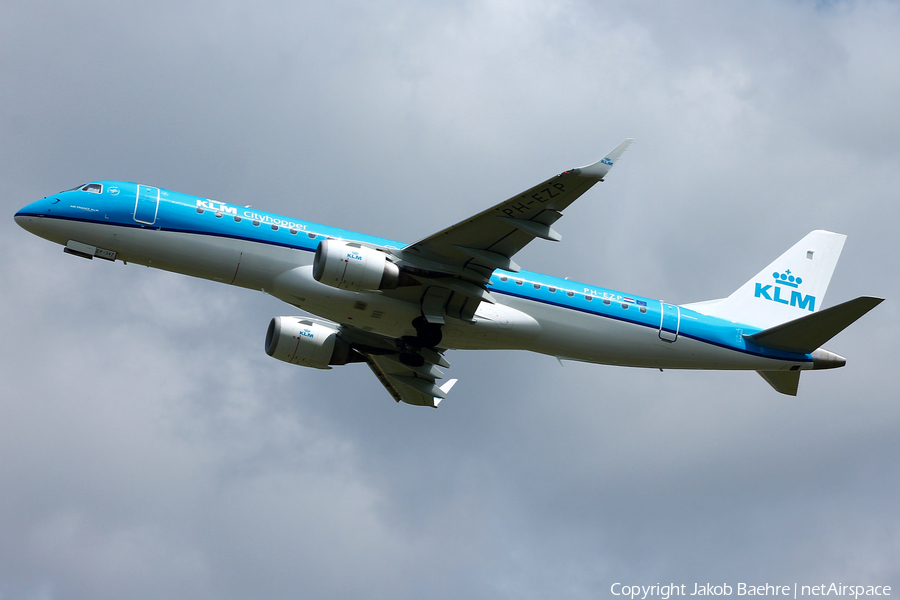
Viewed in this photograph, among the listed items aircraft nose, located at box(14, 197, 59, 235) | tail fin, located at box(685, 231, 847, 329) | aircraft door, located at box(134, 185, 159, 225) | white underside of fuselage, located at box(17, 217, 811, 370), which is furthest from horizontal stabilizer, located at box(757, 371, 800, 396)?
aircraft nose, located at box(14, 197, 59, 235)

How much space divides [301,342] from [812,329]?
2065cm

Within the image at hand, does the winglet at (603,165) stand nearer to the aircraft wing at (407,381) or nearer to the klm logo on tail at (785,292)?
the aircraft wing at (407,381)

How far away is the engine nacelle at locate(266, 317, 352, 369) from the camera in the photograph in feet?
120

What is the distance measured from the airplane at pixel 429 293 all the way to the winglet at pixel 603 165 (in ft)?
0.12

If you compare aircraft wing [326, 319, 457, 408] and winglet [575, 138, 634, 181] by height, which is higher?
winglet [575, 138, 634, 181]

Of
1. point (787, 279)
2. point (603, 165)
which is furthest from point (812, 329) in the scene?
point (603, 165)

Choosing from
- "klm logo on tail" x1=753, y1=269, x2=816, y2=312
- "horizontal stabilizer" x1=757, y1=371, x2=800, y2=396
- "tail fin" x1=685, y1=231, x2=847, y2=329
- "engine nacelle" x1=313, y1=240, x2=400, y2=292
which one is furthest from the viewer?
"klm logo on tail" x1=753, y1=269, x2=816, y2=312

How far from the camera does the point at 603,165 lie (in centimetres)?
2695

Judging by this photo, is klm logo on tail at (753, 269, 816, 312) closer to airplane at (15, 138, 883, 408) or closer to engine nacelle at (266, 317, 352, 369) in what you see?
airplane at (15, 138, 883, 408)

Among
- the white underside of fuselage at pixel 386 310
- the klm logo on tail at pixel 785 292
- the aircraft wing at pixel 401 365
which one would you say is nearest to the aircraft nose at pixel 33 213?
the white underside of fuselage at pixel 386 310

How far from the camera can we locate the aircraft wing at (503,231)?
90.0ft

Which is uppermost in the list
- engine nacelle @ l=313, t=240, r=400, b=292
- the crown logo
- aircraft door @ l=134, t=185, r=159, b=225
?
the crown logo

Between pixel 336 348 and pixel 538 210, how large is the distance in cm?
→ 1237

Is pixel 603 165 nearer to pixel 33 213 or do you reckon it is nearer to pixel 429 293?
pixel 429 293
